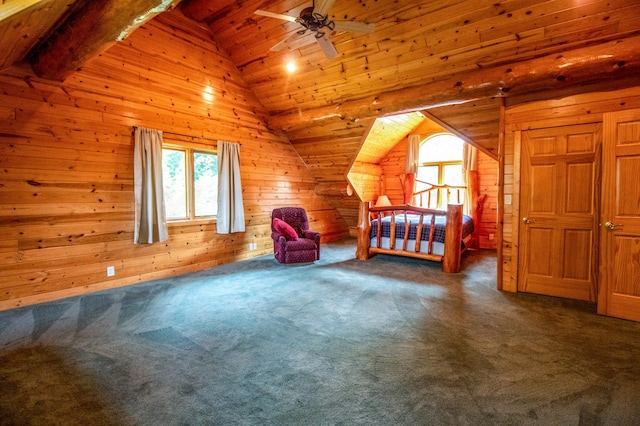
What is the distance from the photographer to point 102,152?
12.7 feet

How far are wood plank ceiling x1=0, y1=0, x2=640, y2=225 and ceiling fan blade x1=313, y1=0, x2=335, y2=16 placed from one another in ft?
0.08

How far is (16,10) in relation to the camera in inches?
71.1

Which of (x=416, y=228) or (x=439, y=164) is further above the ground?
(x=439, y=164)

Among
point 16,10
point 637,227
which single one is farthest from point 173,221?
point 637,227

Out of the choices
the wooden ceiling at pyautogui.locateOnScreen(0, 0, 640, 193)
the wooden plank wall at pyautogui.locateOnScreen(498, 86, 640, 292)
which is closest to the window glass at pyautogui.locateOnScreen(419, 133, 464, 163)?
the wooden ceiling at pyautogui.locateOnScreen(0, 0, 640, 193)

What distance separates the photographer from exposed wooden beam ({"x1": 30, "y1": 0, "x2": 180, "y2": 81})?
2.23 m

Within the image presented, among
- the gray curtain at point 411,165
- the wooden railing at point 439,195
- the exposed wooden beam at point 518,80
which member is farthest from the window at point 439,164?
the exposed wooden beam at point 518,80

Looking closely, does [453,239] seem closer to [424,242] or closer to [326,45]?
[424,242]

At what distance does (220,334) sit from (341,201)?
5.15 m

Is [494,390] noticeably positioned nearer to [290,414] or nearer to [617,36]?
[290,414]

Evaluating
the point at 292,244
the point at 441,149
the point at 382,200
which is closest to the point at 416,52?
the point at 292,244

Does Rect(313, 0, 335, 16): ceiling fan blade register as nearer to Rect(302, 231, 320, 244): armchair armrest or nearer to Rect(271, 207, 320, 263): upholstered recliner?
Rect(271, 207, 320, 263): upholstered recliner

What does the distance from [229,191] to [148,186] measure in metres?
1.30

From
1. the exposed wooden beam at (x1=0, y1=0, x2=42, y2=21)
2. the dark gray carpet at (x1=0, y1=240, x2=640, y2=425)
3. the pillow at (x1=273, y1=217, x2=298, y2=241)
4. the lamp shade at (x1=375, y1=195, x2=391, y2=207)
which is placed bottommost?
the dark gray carpet at (x1=0, y1=240, x2=640, y2=425)
